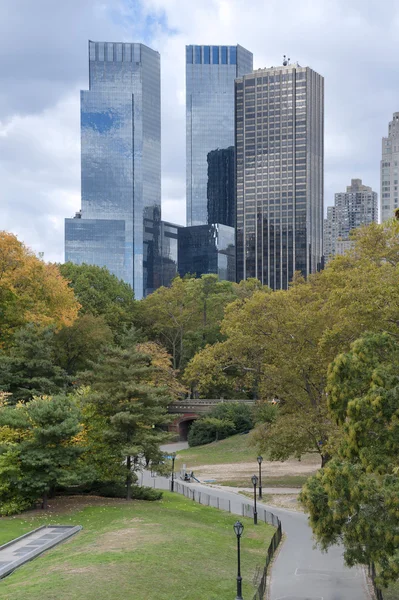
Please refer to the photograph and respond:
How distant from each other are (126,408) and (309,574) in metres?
16.1

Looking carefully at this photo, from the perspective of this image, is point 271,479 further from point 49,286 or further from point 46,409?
point 49,286

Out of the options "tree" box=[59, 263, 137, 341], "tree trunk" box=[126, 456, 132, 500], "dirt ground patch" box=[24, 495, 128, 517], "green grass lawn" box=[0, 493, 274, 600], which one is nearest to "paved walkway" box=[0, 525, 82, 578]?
"green grass lawn" box=[0, 493, 274, 600]

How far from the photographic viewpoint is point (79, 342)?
242 feet

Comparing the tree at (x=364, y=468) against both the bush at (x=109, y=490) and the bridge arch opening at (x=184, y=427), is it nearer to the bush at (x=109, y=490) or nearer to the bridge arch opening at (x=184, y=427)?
the bush at (x=109, y=490)

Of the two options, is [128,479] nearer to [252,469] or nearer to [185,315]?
[252,469]

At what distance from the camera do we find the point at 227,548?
31047 millimetres

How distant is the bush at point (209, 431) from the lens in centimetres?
7600

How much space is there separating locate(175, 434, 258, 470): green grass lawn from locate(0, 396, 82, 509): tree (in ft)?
87.2

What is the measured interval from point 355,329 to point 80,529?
52.5 feet

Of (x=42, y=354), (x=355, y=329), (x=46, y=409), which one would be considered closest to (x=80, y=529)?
(x=46, y=409)

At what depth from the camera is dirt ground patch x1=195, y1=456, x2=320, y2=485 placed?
55938mm

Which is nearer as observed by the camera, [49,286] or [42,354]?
[42,354]

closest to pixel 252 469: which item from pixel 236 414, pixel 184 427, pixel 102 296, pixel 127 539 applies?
pixel 236 414

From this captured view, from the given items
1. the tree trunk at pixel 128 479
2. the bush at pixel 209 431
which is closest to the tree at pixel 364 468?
the tree trunk at pixel 128 479
